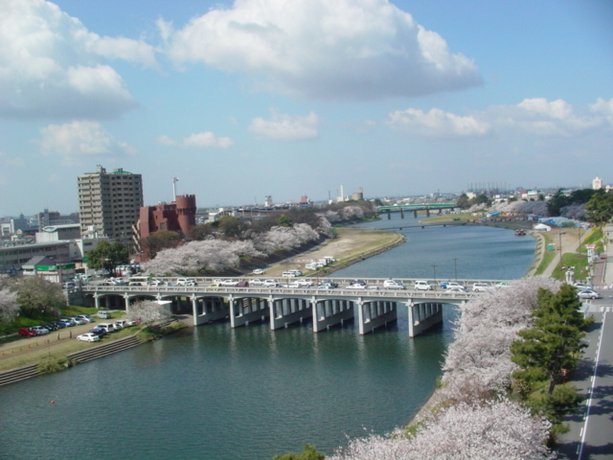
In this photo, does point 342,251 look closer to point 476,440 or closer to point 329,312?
point 329,312

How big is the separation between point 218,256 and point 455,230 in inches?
2794

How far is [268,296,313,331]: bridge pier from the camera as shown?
133 ft

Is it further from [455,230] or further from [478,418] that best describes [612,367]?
[455,230]

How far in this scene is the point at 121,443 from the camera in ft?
73.6

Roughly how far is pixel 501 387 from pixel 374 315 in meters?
18.4

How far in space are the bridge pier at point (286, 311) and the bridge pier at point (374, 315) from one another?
5.72 metres

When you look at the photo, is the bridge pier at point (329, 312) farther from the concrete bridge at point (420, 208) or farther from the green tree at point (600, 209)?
the concrete bridge at point (420, 208)

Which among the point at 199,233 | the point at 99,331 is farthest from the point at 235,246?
the point at 99,331

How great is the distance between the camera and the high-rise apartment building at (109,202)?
9356 cm

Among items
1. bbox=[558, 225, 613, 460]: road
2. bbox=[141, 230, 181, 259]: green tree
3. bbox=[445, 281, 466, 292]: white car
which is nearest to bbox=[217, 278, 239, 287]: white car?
bbox=[445, 281, 466, 292]: white car

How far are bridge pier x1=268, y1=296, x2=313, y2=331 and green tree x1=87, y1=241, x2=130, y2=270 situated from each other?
940 inches

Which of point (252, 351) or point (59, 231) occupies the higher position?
point (59, 231)

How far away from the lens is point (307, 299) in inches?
1529

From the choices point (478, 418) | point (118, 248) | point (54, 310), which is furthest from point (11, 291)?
point (478, 418)
